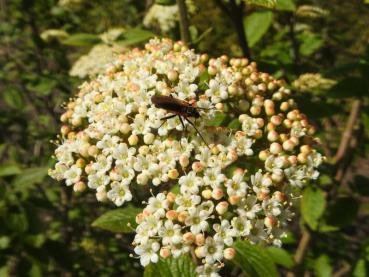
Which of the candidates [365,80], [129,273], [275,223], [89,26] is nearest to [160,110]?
[275,223]

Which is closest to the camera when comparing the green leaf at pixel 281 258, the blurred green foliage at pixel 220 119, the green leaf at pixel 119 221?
the green leaf at pixel 119 221

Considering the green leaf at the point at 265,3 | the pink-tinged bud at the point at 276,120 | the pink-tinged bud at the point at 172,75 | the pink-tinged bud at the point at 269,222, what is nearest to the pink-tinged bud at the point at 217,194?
the pink-tinged bud at the point at 269,222

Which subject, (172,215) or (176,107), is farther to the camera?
(176,107)

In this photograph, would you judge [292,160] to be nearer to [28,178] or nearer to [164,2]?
[164,2]

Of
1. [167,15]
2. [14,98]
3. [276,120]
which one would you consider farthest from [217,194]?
[14,98]

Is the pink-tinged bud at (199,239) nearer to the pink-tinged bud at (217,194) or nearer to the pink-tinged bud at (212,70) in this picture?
the pink-tinged bud at (217,194)

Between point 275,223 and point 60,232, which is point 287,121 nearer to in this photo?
point 275,223
